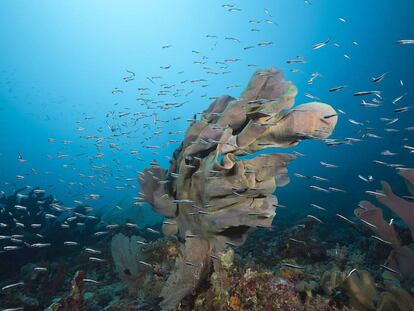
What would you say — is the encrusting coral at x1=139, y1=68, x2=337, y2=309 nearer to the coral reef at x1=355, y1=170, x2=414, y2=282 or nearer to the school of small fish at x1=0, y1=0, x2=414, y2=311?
the school of small fish at x1=0, y1=0, x2=414, y2=311

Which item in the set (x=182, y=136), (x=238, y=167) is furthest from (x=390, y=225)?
(x=182, y=136)

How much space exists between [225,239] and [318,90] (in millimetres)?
128159

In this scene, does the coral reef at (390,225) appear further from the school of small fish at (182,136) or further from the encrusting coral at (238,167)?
the encrusting coral at (238,167)

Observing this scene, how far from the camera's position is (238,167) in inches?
172

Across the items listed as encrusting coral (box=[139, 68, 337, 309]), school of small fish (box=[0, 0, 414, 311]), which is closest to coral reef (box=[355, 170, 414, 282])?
school of small fish (box=[0, 0, 414, 311])

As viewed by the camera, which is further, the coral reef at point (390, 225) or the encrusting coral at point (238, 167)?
the coral reef at point (390, 225)

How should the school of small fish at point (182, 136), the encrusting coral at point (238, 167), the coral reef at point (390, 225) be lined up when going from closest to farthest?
the encrusting coral at point (238, 167), the coral reef at point (390, 225), the school of small fish at point (182, 136)

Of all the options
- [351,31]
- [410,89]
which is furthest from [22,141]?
[410,89]

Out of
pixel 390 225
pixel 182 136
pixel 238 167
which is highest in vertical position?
pixel 238 167

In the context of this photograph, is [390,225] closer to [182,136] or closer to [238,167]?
[238,167]

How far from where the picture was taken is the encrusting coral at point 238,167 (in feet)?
14.0

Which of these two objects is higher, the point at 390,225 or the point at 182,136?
the point at 390,225

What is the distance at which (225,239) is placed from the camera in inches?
183

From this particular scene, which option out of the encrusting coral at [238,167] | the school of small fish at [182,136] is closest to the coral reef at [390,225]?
the school of small fish at [182,136]
